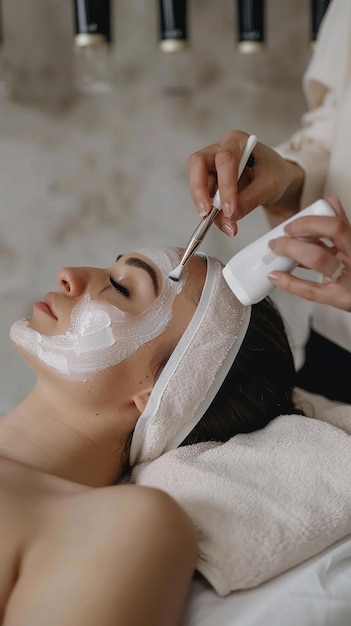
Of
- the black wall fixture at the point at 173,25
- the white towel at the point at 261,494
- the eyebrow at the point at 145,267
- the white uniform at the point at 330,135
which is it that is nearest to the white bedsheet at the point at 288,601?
the white towel at the point at 261,494

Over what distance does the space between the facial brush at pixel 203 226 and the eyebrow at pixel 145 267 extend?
0.08 feet

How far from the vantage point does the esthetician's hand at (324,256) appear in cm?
92

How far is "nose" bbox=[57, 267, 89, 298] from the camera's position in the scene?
1.12 m

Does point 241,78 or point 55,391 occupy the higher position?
point 241,78

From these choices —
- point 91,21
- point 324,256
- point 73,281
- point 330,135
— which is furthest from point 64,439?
point 91,21

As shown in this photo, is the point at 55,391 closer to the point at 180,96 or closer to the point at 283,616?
the point at 283,616

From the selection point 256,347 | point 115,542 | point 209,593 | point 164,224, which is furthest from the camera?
point 164,224

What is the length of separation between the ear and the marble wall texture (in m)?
0.90

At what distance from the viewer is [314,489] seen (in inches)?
39.5

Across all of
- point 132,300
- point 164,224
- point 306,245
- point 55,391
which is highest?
point 306,245

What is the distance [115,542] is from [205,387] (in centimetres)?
36

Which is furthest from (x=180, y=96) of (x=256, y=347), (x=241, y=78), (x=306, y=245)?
(x=306, y=245)

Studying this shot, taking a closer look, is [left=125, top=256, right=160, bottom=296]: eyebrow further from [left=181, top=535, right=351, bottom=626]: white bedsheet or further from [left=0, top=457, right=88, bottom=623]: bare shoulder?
[left=181, top=535, right=351, bottom=626]: white bedsheet

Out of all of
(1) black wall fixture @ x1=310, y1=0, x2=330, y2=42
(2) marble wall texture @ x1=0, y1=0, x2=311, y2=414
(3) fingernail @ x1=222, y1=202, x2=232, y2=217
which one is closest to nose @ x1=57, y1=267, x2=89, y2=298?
(3) fingernail @ x1=222, y1=202, x2=232, y2=217
